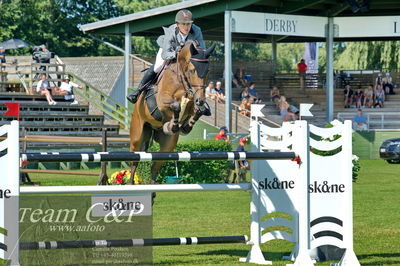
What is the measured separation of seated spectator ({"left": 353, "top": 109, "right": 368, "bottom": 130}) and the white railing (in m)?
0.36

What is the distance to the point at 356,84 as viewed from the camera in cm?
3709

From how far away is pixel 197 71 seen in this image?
34.2ft

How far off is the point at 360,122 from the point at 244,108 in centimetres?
485

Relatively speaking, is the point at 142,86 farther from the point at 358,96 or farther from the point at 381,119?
the point at 358,96

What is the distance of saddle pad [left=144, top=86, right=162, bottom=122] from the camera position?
11.5 m

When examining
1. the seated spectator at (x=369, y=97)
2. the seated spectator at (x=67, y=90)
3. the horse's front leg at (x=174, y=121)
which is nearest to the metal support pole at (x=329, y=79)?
the seated spectator at (x=369, y=97)

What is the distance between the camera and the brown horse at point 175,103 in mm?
10434

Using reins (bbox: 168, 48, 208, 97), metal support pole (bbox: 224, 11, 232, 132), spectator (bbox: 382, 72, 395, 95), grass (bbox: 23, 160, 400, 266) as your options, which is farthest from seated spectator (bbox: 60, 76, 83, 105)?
reins (bbox: 168, 48, 208, 97)

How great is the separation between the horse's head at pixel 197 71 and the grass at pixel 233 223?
69.6 inches

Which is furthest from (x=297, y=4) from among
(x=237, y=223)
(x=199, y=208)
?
(x=237, y=223)

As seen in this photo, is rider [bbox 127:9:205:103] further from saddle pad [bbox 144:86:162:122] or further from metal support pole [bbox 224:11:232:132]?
metal support pole [bbox 224:11:232:132]

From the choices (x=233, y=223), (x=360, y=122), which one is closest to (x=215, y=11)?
(x=360, y=122)

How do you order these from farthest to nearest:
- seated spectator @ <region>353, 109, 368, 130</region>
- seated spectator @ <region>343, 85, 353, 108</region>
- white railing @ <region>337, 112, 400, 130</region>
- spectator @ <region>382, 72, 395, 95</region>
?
spectator @ <region>382, 72, 395, 95</region> → seated spectator @ <region>343, 85, 353, 108</region> → white railing @ <region>337, 112, 400, 130</region> → seated spectator @ <region>353, 109, 368, 130</region>

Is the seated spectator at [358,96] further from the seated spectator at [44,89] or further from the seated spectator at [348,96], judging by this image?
the seated spectator at [44,89]
